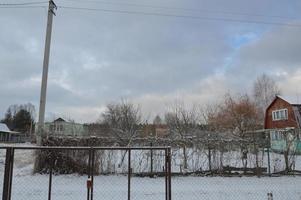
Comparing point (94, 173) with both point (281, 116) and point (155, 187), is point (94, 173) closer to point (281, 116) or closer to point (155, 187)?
point (155, 187)

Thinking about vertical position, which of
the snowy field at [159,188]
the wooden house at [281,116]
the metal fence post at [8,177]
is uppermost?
the wooden house at [281,116]

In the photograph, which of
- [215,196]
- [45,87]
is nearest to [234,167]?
[215,196]

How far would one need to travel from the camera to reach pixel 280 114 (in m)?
29.9

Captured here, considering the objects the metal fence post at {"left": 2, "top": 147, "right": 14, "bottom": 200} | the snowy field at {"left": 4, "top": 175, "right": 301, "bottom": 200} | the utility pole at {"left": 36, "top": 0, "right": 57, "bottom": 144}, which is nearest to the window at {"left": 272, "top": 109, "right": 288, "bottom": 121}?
the snowy field at {"left": 4, "top": 175, "right": 301, "bottom": 200}

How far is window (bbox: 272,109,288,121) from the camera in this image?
28.7 metres

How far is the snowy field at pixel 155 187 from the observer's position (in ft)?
26.5

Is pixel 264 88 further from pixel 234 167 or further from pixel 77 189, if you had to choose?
pixel 77 189

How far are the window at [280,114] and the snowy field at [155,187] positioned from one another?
734 inches

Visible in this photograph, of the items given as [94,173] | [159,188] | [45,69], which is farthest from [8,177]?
[45,69]

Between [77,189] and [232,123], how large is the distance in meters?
24.0

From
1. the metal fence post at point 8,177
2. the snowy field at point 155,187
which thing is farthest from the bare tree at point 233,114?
the metal fence post at point 8,177

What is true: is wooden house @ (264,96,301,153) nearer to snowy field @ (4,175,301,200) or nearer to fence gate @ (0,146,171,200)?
snowy field @ (4,175,301,200)

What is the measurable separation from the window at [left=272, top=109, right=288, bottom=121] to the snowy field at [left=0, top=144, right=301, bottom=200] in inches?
734

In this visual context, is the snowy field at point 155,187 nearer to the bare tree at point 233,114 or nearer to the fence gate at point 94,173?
the fence gate at point 94,173
